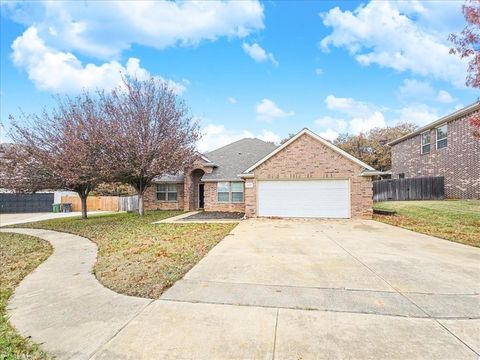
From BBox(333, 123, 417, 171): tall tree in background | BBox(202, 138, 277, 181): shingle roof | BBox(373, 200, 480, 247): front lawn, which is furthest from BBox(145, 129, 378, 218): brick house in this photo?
BBox(333, 123, 417, 171): tall tree in background

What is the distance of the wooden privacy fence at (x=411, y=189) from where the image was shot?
63.3 feet

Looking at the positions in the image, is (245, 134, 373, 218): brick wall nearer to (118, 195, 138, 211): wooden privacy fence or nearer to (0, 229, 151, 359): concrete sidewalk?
(0, 229, 151, 359): concrete sidewalk

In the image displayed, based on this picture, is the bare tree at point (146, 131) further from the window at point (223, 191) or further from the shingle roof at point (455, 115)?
the shingle roof at point (455, 115)

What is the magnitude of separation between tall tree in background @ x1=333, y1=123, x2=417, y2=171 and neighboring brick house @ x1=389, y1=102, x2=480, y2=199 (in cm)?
1340

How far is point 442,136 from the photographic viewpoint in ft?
63.3

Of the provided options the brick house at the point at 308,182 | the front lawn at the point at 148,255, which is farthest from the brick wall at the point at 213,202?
the front lawn at the point at 148,255

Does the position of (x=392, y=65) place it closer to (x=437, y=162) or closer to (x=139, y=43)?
(x=437, y=162)

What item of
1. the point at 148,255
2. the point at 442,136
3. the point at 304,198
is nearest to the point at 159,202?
the point at 304,198

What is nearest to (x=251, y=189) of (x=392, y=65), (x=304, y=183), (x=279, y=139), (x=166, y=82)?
(x=304, y=183)

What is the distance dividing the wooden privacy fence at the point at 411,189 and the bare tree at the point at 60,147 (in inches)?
802

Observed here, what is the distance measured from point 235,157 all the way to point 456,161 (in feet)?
49.4

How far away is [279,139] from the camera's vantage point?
5006 cm

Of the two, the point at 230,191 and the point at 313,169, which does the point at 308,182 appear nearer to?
the point at 313,169

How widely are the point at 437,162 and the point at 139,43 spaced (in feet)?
71.0
